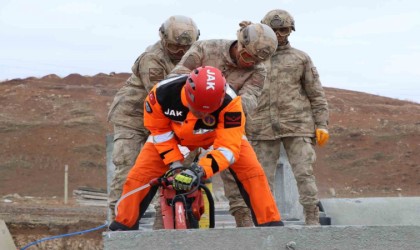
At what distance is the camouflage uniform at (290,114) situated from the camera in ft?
29.6

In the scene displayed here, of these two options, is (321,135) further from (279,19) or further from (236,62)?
(236,62)

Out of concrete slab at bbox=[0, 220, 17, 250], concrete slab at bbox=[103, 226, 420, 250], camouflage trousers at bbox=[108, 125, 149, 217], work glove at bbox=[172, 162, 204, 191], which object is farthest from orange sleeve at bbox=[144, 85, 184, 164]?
concrete slab at bbox=[0, 220, 17, 250]

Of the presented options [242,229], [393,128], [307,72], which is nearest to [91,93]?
[393,128]

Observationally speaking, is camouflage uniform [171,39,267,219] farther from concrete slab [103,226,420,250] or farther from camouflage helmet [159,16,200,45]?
concrete slab [103,226,420,250]

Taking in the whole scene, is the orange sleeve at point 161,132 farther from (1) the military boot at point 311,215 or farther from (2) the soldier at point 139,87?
(1) the military boot at point 311,215

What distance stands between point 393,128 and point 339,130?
2714 mm

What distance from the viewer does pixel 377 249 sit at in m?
5.22

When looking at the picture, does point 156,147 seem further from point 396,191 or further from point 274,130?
point 396,191

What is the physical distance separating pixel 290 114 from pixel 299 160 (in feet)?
1.74

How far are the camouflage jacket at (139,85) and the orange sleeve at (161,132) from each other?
182 cm

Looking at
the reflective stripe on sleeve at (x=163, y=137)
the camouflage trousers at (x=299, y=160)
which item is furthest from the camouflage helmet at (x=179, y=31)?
the reflective stripe on sleeve at (x=163, y=137)

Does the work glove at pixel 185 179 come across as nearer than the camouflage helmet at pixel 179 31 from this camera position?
Yes

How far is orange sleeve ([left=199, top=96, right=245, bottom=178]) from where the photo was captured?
6.25 metres

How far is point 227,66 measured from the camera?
761 cm
